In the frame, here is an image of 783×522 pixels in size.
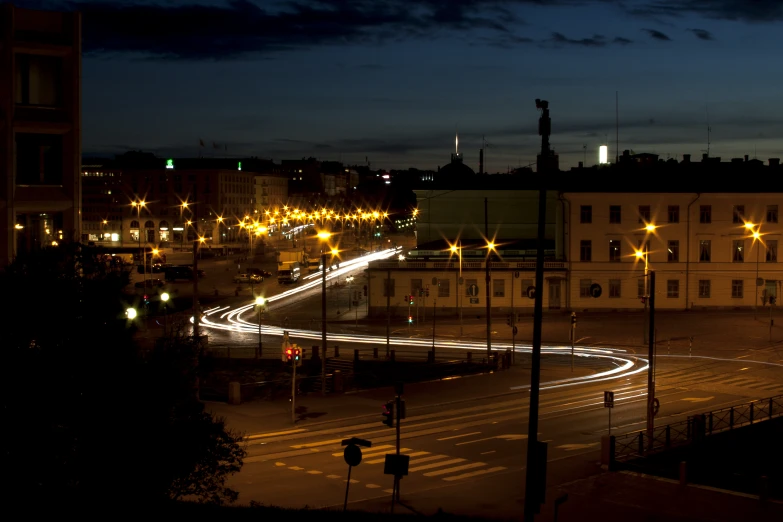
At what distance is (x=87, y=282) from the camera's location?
14.0 meters

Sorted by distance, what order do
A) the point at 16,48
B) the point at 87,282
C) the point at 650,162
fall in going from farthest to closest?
the point at 650,162
the point at 16,48
the point at 87,282

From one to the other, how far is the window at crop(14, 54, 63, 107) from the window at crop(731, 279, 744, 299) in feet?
171

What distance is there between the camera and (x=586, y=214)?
66625mm

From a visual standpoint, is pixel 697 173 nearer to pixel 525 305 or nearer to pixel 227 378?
pixel 525 305

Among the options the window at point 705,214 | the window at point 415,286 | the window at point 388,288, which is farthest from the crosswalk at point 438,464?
the window at point 705,214

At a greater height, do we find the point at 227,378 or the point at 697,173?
the point at 697,173

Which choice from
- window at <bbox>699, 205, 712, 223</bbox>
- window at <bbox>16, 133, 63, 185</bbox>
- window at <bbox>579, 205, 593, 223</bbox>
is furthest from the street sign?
window at <bbox>699, 205, 712, 223</bbox>

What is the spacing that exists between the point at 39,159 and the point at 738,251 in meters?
52.7

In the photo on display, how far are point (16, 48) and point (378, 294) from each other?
4172cm

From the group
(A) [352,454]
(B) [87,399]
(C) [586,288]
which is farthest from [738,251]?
(B) [87,399]

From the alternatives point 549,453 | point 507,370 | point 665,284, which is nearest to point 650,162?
point 665,284

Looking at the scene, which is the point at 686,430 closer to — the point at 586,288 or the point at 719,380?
the point at 719,380

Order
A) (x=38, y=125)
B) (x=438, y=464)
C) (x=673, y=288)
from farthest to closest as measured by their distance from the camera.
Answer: (x=673, y=288), (x=38, y=125), (x=438, y=464)

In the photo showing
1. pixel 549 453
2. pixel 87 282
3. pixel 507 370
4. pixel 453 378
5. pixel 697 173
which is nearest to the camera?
pixel 87 282
